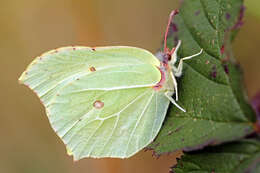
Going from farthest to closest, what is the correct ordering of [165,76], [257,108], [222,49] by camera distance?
[165,76] → [257,108] → [222,49]

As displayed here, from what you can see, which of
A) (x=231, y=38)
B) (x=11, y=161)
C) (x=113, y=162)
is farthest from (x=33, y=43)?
(x=231, y=38)

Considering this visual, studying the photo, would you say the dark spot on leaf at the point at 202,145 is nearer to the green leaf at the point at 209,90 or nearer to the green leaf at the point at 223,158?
the green leaf at the point at 209,90

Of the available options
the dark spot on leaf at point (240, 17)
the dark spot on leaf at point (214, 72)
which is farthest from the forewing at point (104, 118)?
the dark spot on leaf at point (240, 17)

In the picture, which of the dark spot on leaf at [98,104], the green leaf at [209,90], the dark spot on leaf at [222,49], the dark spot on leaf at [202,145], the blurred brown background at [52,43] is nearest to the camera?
the dark spot on leaf at [202,145]

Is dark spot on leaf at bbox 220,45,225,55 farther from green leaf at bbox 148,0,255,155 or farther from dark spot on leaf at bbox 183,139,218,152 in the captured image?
dark spot on leaf at bbox 183,139,218,152

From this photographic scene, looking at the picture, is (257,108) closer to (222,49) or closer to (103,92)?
(222,49)

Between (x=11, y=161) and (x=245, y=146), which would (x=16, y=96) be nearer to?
(x=11, y=161)

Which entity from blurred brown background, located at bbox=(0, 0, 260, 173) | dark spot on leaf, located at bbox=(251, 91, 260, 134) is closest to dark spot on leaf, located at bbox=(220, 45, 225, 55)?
dark spot on leaf, located at bbox=(251, 91, 260, 134)

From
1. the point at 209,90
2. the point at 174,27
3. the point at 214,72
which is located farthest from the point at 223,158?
the point at 174,27
